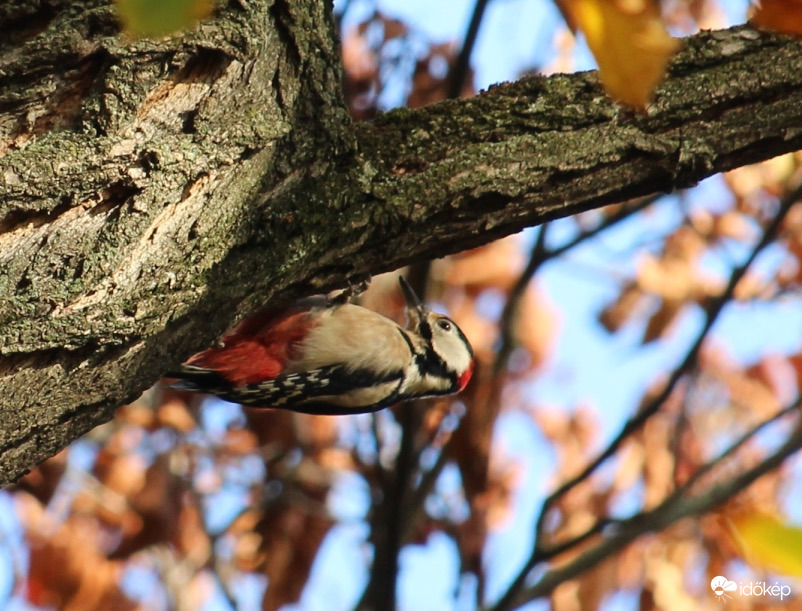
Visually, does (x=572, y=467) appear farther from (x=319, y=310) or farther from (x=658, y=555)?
(x=319, y=310)

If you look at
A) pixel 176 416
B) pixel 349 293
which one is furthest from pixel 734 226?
pixel 176 416

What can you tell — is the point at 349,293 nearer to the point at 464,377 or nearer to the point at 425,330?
the point at 425,330

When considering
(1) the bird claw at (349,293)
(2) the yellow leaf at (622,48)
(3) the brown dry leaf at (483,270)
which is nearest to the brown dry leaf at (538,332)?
(3) the brown dry leaf at (483,270)

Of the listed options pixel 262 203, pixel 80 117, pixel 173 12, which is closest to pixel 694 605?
pixel 262 203

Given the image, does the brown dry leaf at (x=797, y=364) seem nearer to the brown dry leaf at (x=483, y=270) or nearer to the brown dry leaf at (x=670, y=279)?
the brown dry leaf at (x=670, y=279)

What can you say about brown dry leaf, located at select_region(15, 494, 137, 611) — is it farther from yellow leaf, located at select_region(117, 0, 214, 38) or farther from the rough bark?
yellow leaf, located at select_region(117, 0, 214, 38)

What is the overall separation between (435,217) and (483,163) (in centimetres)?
20

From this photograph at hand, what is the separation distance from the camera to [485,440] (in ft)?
17.9

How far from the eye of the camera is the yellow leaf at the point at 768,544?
3.43 feet

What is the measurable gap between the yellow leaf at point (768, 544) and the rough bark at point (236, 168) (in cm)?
154

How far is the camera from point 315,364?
4.12m

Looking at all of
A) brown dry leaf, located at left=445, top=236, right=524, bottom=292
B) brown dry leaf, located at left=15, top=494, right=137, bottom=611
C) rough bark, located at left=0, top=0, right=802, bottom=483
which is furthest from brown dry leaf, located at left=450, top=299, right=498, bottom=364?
rough bark, located at left=0, top=0, right=802, bottom=483

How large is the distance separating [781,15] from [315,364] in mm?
2904

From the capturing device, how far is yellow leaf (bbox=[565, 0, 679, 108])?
A: 1099 mm
